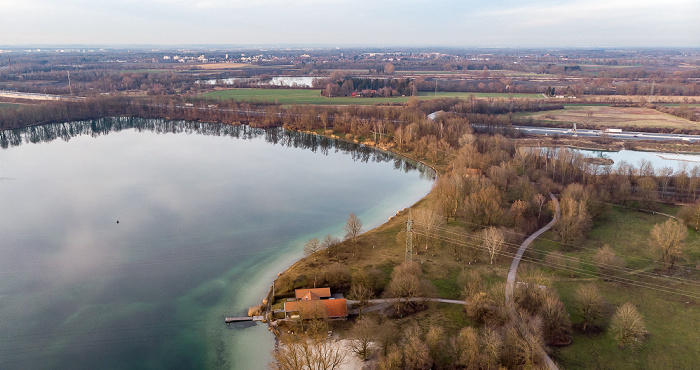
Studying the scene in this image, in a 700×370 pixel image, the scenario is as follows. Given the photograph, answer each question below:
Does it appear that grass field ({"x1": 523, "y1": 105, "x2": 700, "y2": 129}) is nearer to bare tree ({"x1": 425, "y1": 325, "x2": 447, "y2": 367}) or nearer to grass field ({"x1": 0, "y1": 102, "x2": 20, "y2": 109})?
bare tree ({"x1": 425, "y1": 325, "x2": 447, "y2": 367})

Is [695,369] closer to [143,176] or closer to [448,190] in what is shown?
[448,190]

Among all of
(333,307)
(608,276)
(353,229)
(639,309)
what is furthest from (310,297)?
(608,276)

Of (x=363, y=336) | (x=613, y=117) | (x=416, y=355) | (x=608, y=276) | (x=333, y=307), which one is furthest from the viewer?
(x=613, y=117)

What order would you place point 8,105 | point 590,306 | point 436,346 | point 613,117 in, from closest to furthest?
1. point 436,346
2. point 590,306
3. point 613,117
4. point 8,105

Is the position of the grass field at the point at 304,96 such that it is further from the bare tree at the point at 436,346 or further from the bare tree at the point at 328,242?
the bare tree at the point at 436,346

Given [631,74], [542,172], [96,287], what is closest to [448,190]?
[542,172]

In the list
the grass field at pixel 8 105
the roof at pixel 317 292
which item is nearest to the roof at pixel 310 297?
the roof at pixel 317 292

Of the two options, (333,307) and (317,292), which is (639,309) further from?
(317,292)

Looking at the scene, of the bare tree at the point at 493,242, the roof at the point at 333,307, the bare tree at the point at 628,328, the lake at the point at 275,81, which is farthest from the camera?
the lake at the point at 275,81
